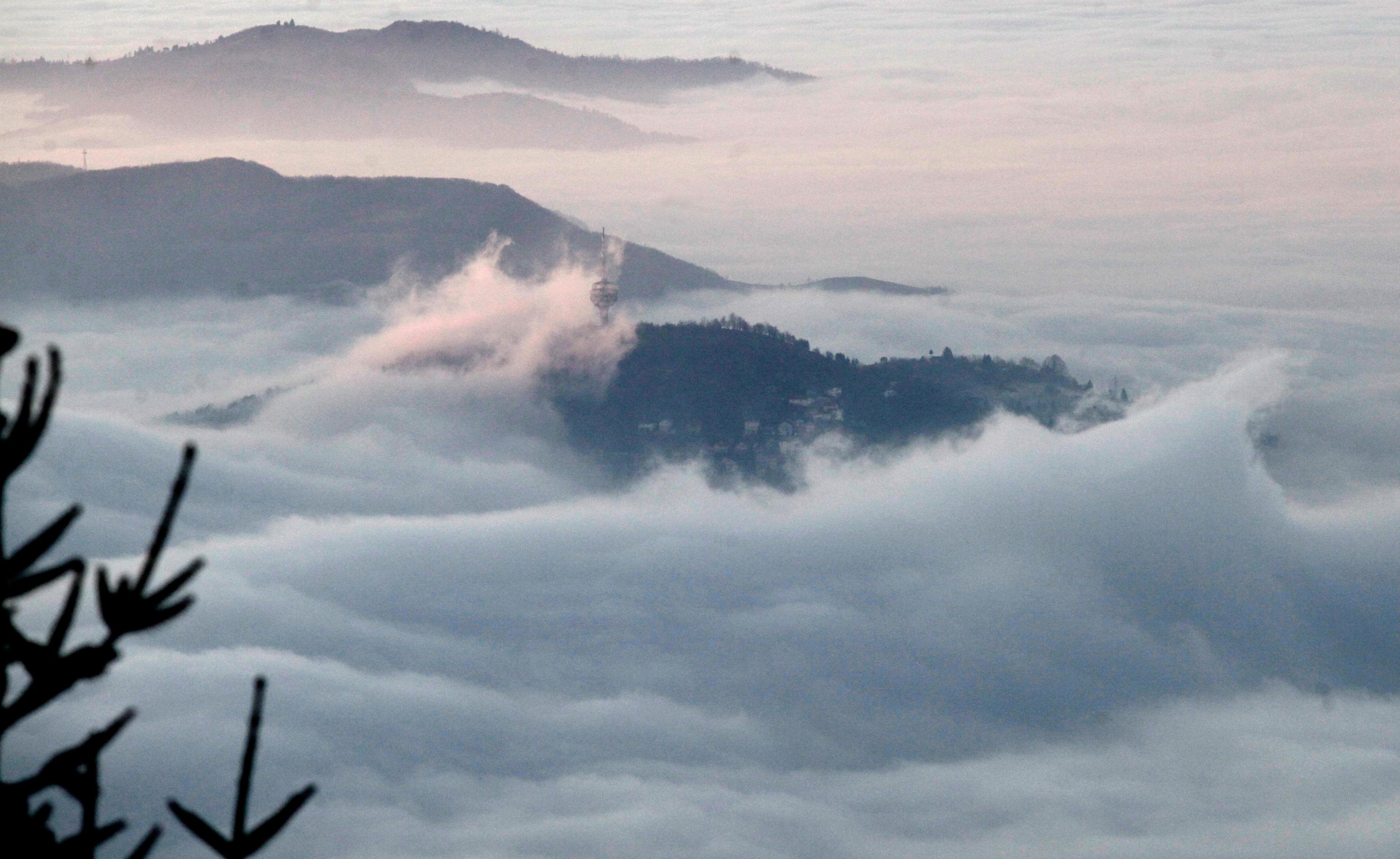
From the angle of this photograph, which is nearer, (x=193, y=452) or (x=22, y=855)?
(x=193, y=452)

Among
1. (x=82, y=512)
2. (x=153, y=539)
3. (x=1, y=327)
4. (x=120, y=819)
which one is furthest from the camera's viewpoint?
(x=120, y=819)

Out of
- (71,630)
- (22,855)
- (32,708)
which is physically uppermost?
(71,630)

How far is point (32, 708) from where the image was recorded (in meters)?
6.94

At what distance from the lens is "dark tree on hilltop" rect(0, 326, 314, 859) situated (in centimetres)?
679

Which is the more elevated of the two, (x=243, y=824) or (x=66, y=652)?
(x=66, y=652)

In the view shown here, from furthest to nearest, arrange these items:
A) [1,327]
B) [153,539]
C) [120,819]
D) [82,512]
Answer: [120,819] < [82,512] < [153,539] < [1,327]

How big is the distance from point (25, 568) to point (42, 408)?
0.92 metres

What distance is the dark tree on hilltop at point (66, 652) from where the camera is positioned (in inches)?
267

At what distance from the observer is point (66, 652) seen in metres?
7.52

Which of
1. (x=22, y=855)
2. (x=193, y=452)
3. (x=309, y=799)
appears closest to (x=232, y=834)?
(x=309, y=799)

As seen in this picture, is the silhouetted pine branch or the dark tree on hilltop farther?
the silhouetted pine branch

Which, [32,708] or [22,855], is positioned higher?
[32,708]

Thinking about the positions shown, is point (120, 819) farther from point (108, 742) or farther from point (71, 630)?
point (71, 630)

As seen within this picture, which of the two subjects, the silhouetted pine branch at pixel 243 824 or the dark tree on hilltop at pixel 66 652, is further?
the silhouetted pine branch at pixel 243 824
